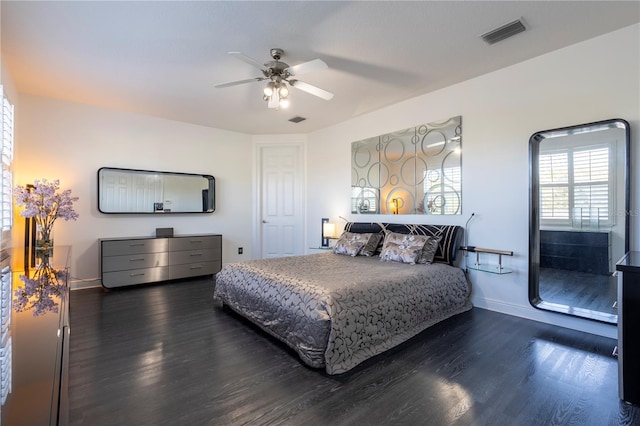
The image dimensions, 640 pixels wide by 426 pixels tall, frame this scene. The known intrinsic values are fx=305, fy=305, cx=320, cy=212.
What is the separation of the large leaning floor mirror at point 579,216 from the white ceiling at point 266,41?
0.93 metres

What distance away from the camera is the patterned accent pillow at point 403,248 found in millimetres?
3433

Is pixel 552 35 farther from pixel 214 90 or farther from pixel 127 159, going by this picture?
pixel 127 159

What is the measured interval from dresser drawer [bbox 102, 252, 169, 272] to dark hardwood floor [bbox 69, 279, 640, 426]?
1341 mm

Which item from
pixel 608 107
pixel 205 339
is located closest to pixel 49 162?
pixel 205 339

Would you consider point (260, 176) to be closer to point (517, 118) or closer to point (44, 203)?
point (44, 203)

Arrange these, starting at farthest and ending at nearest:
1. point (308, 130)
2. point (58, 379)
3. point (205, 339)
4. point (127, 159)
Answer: point (308, 130) < point (127, 159) < point (205, 339) < point (58, 379)

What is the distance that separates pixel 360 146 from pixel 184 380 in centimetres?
391

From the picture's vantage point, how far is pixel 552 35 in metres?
2.68

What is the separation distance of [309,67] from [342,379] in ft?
8.12

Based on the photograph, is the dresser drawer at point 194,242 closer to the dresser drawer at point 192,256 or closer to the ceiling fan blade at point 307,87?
the dresser drawer at point 192,256

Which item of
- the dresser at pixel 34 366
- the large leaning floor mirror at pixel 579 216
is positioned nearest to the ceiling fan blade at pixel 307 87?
the large leaning floor mirror at pixel 579 216

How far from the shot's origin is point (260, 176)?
595 centimetres

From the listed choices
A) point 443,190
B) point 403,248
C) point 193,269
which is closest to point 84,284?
point 193,269

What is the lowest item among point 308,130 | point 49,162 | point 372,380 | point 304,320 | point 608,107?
point 372,380
